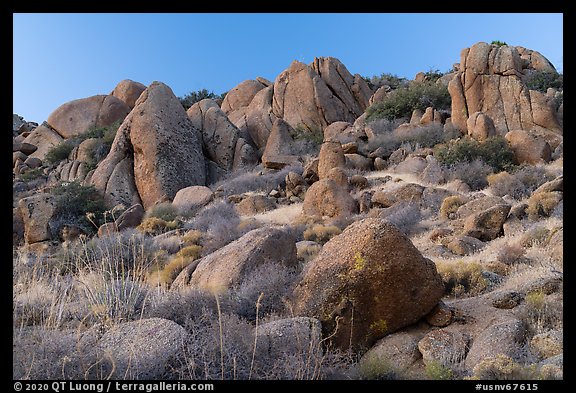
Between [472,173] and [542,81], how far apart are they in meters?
12.2

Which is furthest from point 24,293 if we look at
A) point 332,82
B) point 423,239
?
point 332,82

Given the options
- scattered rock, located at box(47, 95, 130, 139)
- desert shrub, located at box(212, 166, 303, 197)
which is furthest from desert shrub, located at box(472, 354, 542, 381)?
scattered rock, located at box(47, 95, 130, 139)

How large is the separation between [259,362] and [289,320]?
0.82 m

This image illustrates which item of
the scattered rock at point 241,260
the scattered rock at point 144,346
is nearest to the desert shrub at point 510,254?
the scattered rock at point 241,260

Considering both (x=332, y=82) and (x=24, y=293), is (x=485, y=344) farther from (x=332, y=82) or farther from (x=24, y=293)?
(x=332, y=82)

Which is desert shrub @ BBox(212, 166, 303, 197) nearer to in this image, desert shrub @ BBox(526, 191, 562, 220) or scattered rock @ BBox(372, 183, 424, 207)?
scattered rock @ BBox(372, 183, 424, 207)

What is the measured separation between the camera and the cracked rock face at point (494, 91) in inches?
856

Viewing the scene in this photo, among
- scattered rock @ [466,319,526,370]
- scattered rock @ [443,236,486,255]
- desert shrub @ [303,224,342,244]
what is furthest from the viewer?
desert shrub @ [303,224,342,244]

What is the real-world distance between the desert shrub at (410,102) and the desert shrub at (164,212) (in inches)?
482

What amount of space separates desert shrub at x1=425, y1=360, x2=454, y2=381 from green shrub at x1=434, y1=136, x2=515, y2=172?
47.4 ft

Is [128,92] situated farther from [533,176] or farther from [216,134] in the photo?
[533,176]

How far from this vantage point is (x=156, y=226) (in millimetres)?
16016

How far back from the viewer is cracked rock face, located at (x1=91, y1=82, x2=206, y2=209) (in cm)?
2141

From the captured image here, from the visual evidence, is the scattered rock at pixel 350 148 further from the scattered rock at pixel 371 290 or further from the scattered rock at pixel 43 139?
the scattered rock at pixel 43 139
